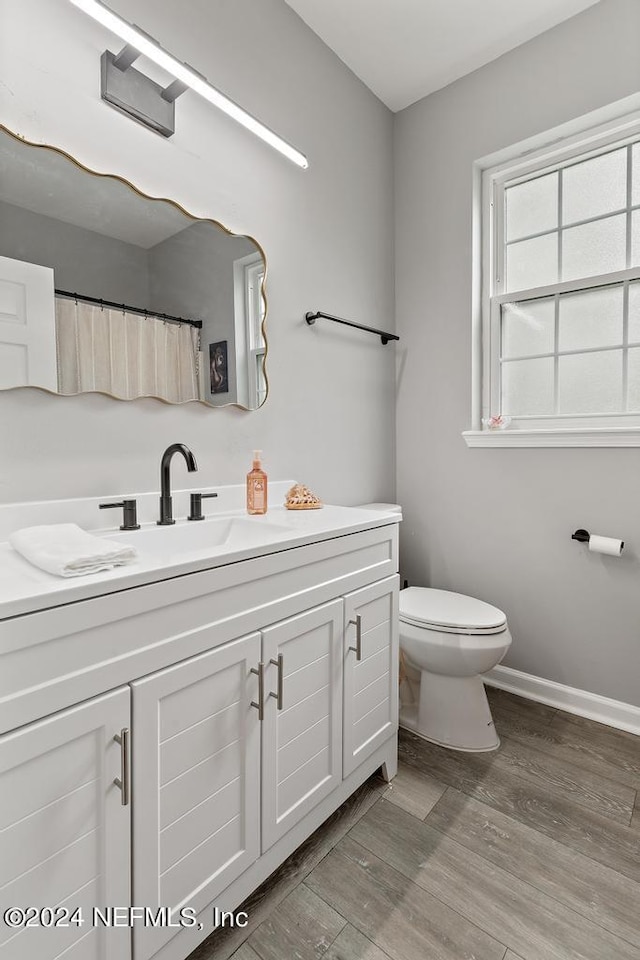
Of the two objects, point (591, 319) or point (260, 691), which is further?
point (591, 319)

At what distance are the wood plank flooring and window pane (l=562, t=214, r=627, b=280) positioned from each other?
1.87 metres

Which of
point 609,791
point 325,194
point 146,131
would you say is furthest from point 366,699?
point 325,194

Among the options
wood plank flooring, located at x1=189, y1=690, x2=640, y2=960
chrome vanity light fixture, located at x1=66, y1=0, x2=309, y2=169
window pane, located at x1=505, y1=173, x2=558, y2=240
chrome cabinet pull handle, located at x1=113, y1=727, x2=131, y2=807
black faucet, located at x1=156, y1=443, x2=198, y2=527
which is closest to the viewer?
chrome cabinet pull handle, located at x1=113, y1=727, x2=131, y2=807

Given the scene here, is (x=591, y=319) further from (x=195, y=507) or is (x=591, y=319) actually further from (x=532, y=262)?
(x=195, y=507)

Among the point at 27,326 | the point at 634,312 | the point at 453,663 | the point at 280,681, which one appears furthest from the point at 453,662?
the point at 27,326

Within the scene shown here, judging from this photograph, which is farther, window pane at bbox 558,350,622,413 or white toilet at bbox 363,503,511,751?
window pane at bbox 558,350,622,413

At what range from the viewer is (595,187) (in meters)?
1.97

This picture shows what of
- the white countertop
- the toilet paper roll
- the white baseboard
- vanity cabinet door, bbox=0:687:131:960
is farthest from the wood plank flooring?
the white countertop

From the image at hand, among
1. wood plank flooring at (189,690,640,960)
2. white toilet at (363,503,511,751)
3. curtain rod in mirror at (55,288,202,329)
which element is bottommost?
wood plank flooring at (189,690,640,960)

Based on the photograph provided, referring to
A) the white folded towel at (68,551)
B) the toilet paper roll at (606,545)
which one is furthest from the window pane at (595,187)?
the white folded towel at (68,551)

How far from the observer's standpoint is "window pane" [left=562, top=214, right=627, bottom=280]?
6.29ft

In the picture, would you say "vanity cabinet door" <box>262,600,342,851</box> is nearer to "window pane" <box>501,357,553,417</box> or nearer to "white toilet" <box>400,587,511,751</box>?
"white toilet" <box>400,587,511,751</box>

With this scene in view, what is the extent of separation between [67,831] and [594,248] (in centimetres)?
247

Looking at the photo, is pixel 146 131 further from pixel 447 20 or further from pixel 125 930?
pixel 125 930
